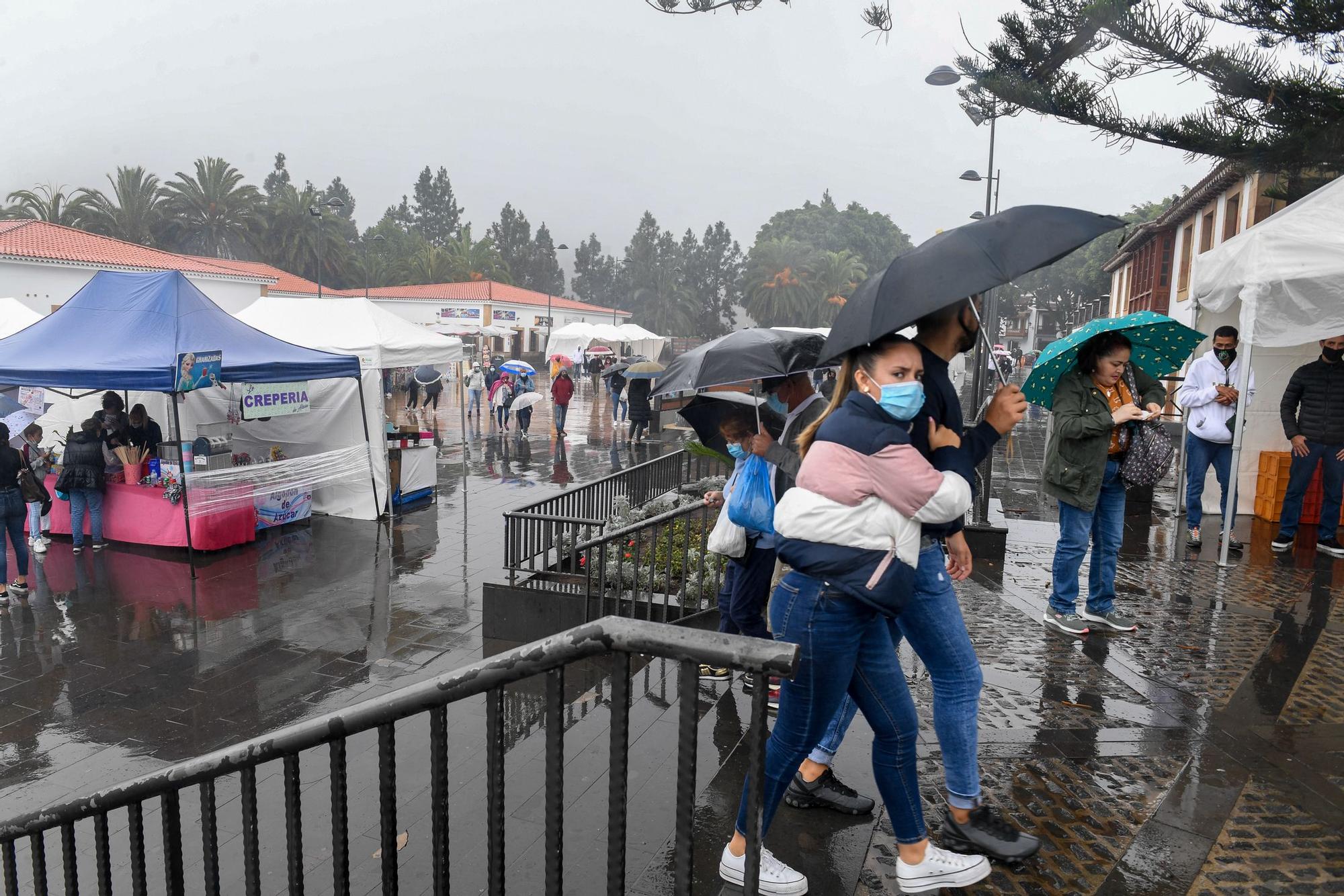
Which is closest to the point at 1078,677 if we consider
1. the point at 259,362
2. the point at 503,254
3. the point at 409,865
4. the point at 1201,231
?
the point at 409,865

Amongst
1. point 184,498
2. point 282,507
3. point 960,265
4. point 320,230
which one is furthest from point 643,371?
point 320,230

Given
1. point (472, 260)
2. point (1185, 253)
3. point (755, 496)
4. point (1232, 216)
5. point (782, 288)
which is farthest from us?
point (782, 288)

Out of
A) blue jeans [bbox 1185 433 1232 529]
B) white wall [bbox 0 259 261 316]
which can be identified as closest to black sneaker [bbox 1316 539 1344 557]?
blue jeans [bbox 1185 433 1232 529]

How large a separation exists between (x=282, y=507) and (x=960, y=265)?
10515mm

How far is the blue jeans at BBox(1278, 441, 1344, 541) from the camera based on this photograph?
291 inches

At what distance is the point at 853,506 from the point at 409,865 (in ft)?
8.20

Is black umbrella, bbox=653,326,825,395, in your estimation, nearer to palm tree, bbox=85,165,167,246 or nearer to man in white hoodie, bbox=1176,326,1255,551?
man in white hoodie, bbox=1176,326,1255,551

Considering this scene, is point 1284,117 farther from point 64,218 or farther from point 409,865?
point 64,218

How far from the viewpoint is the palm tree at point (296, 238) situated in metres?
65.3

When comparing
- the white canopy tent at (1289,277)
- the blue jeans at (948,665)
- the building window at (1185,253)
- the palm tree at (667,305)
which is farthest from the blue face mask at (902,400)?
the palm tree at (667,305)

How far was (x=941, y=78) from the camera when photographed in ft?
45.8

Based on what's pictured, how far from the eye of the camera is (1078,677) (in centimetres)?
486

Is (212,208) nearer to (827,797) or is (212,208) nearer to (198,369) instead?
(198,369)

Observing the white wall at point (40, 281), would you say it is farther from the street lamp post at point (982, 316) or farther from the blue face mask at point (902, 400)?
the blue face mask at point (902, 400)
